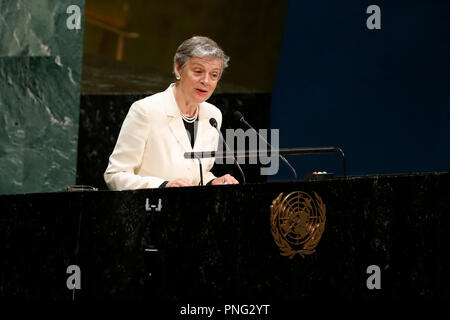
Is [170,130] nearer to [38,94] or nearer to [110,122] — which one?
[110,122]

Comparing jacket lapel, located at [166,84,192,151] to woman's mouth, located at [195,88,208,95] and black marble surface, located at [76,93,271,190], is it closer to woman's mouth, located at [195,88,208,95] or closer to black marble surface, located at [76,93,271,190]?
woman's mouth, located at [195,88,208,95]

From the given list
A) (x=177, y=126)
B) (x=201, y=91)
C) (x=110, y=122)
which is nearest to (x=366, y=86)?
(x=201, y=91)

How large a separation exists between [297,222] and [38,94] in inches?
140

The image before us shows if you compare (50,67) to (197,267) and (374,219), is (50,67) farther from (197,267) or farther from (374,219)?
(374,219)

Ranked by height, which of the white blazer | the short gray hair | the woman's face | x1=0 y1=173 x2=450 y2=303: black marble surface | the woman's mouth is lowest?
x1=0 y1=173 x2=450 y2=303: black marble surface

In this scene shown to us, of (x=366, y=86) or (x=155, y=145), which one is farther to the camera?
(x=366, y=86)

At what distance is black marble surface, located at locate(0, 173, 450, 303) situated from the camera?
2600mm

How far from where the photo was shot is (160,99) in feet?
13.0

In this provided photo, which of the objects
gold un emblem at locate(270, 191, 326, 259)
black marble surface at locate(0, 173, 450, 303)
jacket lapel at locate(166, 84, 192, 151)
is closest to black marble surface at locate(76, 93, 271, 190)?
jacket lapel at locate(166, 84, 192, 151)

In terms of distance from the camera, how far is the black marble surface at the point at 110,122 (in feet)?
18.0

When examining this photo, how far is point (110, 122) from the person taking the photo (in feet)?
18.3

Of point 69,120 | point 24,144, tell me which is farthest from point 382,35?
point 24,144

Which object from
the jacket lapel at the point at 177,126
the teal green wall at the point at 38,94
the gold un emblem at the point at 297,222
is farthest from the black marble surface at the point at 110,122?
the gold un emblem at the point at 297,222

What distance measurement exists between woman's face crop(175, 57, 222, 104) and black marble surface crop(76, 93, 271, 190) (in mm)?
1550
